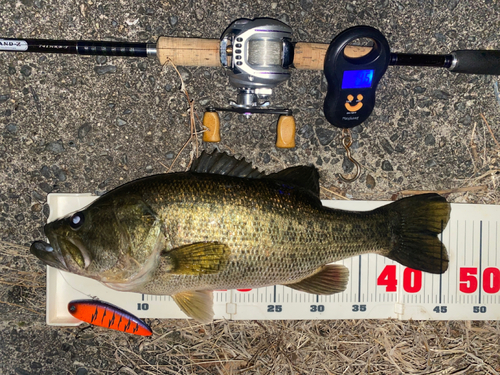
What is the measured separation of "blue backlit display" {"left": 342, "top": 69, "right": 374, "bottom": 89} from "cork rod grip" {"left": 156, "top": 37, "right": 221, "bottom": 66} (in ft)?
3.11

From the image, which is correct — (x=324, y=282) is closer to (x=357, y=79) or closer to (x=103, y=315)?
(x=357, y=79)

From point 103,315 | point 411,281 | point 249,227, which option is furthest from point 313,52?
point 103,315

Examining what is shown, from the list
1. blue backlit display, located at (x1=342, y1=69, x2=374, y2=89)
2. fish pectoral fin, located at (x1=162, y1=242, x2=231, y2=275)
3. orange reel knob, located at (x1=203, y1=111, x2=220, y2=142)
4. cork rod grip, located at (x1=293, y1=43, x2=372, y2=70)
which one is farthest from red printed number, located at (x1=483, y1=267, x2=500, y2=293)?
orange reel knob, located at (x1=203, y1=111, x2=220, y2=142)

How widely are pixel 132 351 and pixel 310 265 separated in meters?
1.73

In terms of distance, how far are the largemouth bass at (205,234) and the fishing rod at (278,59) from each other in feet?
1.74

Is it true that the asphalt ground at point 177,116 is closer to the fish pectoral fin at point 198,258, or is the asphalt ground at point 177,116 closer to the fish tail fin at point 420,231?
the fish tail fin at point 420,231

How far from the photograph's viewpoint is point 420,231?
2.62 meters

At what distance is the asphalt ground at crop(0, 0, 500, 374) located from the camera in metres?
2.83

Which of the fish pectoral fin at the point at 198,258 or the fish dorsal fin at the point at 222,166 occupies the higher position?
the fish dorsal fin at the point at 222,166

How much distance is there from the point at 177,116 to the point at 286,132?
905mm

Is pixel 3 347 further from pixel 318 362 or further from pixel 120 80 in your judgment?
pixel 318 362

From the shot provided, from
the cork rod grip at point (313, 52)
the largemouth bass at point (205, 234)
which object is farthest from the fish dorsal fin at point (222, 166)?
the cork rod grip at point (313, 52)

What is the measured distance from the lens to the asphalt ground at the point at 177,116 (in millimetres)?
2834

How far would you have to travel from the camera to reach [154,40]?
9.33 ft
